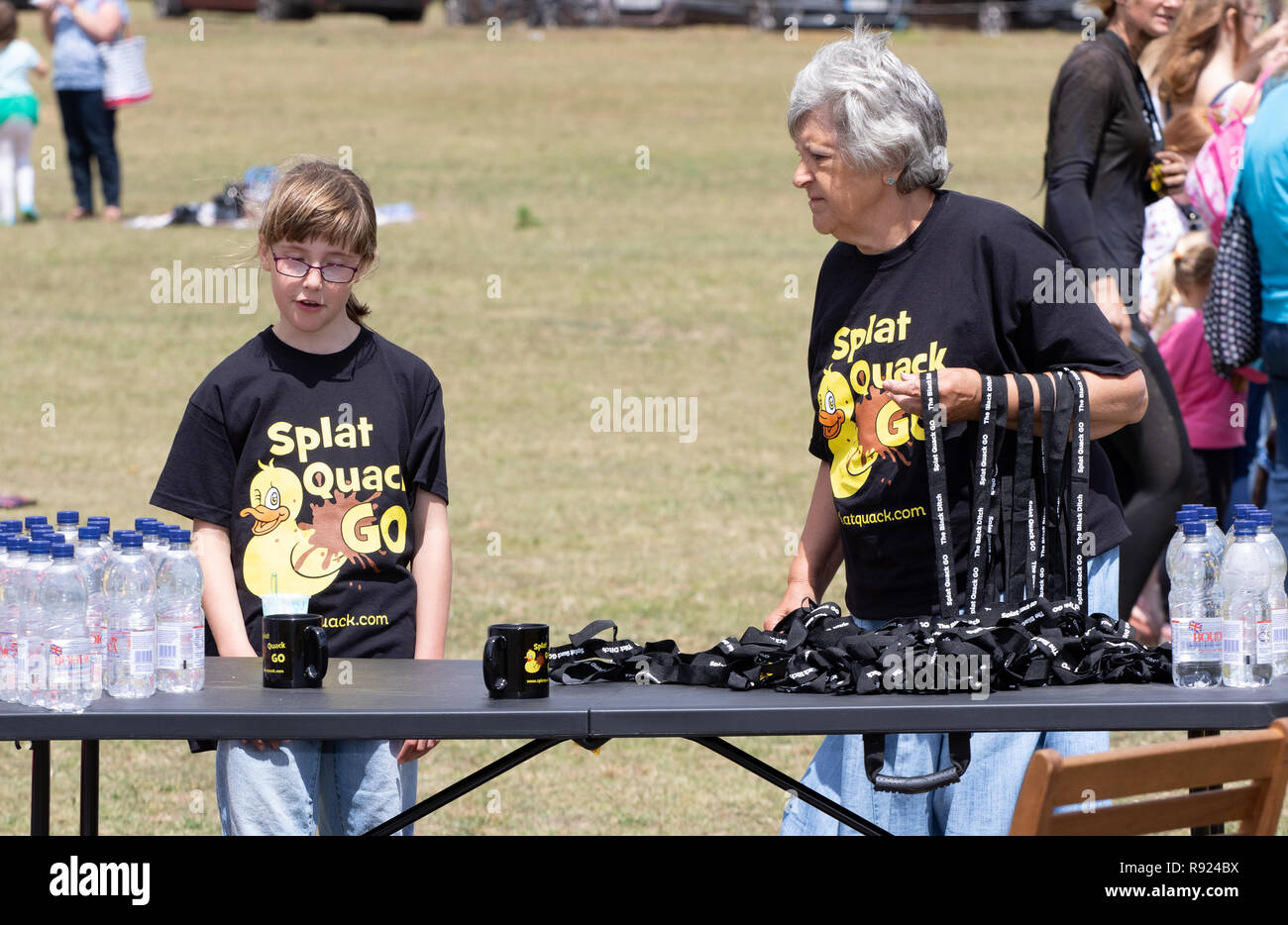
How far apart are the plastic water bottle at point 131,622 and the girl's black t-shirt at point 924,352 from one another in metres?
1.46

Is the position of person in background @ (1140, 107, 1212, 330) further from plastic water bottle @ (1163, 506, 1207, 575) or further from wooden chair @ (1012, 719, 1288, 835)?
wooden chair @ (1012, 719, 1288, 835)

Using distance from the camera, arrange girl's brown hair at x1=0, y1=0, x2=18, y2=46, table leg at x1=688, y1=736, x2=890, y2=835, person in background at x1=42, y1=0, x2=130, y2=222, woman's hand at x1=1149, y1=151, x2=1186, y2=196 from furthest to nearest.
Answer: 1. person in background at x1=42, y1=0, x2=130, y2=222
2. girl's brown hair at x1=0, y1=0, x2=18, y2=46
3. woman's hand at x1=1149, y1=151, x2=1186, y2=196
4. table leg at x1=688, y1=736, x2=890, y2=835

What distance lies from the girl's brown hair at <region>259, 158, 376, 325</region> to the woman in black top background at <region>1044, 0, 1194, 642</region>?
250 cm

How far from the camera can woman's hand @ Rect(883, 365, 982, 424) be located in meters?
3.75

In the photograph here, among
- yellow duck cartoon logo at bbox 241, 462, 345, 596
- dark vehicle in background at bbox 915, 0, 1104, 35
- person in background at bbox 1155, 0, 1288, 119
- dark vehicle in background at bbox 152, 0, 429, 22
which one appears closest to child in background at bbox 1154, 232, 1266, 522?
person in background at bbox 1155, 0, 1288, 119

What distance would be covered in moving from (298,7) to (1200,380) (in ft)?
102

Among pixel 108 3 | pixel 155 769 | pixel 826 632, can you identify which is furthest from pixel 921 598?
pixel 108 3

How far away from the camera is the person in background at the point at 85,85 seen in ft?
60.8

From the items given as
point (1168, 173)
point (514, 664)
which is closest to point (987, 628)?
point (514, 664)

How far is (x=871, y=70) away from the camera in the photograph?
3.86m

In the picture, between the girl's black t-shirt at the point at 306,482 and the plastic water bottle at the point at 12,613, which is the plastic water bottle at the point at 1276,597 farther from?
the plastic water bottle at the point at 12,613
